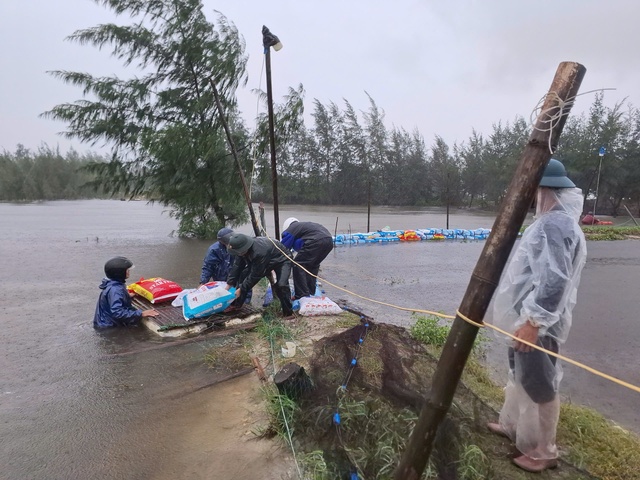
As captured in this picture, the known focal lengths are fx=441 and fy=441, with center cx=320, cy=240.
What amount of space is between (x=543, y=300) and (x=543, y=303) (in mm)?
19

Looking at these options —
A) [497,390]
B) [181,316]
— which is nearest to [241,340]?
[181,316]

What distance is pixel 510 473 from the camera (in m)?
2.78

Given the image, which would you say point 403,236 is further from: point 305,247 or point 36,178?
point 36,178

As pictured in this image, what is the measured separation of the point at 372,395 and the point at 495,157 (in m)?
46.6

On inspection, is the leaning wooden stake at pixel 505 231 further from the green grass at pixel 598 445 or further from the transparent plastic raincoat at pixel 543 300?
the green grass at pixel 598 445

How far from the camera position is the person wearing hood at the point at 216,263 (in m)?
7.16

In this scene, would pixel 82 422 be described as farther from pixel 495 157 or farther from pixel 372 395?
pixel 495 157

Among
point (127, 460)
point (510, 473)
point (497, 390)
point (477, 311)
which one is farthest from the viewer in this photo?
point (497, 390)

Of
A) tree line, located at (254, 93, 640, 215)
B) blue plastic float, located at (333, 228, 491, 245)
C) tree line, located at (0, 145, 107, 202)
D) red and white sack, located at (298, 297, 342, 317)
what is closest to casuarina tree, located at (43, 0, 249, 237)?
blue plastic float, located at (333, 228, 491, 245)

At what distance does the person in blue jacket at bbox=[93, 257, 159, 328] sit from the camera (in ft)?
18.9

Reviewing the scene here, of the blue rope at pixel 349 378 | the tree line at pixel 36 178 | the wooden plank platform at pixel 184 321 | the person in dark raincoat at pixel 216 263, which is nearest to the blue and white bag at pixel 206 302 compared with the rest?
the wooden plank platform at pixel 184 321

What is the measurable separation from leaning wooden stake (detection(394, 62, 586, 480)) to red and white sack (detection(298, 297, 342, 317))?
13.8 ft

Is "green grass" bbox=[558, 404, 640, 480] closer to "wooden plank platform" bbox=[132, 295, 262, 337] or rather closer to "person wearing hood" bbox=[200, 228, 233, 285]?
"wooden plank platform" bbox=[132, 295, 262, 337]

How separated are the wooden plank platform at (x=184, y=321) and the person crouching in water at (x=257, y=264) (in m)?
0.21
